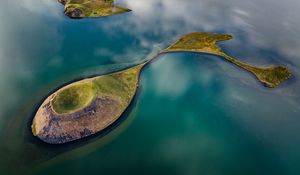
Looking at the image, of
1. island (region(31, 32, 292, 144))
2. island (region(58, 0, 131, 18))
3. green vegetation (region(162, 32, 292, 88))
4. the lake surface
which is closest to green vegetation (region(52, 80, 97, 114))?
island (region(31, 32, 292, 144))

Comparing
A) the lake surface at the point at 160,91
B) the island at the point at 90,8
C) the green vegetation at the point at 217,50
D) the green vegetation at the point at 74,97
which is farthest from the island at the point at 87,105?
the island at the point at 90,8

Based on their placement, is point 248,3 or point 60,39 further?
point 248,3

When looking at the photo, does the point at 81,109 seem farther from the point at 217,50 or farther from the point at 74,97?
the point at 217,50

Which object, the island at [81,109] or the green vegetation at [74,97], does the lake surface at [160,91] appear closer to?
the island at [81,109]

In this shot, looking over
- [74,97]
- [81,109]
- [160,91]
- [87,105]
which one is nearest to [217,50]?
[160,91]

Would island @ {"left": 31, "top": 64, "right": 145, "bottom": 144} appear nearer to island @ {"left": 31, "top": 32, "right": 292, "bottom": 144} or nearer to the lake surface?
island @ {"left": 31, "top": 32, "right": 292, "bottom": 144}

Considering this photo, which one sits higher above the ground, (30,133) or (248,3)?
(248,3)

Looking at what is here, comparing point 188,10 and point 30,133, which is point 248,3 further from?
point 30,133

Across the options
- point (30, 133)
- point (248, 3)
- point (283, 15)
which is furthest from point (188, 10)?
point (30, 133)
